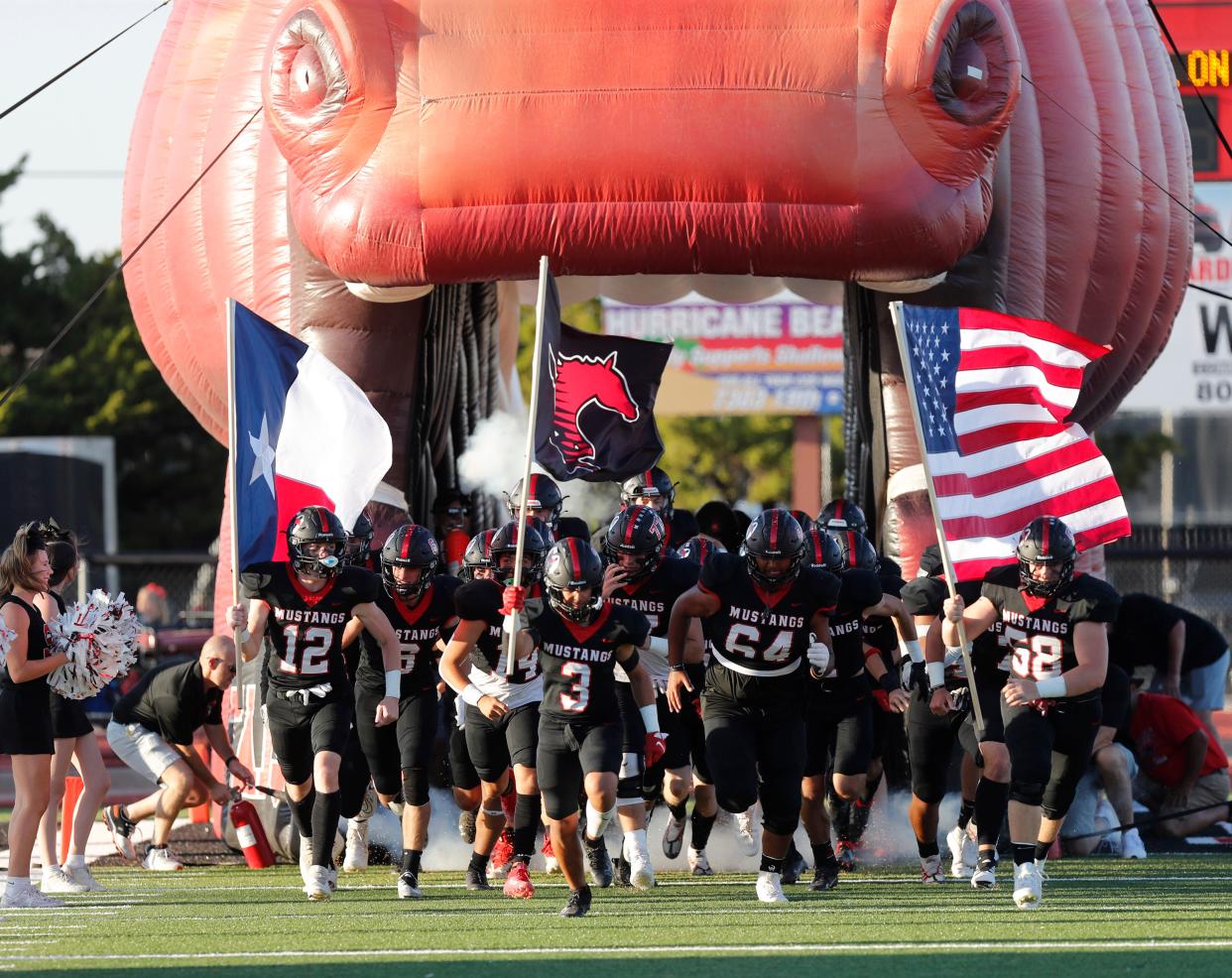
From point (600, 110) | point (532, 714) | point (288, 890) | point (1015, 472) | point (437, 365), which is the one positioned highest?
point (600, 110)

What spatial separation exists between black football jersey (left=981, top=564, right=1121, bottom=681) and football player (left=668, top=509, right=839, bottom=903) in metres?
0.72

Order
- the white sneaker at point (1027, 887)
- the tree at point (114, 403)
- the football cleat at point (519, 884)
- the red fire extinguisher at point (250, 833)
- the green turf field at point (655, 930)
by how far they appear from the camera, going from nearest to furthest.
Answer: the green turf field at point (655, 930), the white sneaker at point (1027, 887), the football cleat at point (519, 884), the red fire extinguisher at point (250, 833), the tree at point (114, 403)

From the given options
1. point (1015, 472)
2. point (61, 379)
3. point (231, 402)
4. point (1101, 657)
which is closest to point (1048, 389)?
point (1015, 472)

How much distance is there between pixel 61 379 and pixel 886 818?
76.1 feet

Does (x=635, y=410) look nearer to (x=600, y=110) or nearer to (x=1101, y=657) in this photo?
(x=600, y=110)

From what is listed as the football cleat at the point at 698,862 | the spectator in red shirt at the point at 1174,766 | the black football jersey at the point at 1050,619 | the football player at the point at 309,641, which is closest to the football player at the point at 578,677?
the football player at the point at 309,641

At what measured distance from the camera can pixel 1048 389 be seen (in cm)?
855

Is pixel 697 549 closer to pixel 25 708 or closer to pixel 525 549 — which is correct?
pixel 525 549

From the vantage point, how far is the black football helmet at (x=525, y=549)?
851cm

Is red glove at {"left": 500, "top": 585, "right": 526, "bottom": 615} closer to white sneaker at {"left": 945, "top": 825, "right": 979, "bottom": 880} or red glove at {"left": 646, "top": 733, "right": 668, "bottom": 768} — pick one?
red glove at {"left": 646, "top": 733, "right": 668, "bottom": 768}

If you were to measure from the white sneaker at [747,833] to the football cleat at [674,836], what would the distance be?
359mm

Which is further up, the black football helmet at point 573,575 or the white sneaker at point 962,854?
the black football helmet at point 573,575

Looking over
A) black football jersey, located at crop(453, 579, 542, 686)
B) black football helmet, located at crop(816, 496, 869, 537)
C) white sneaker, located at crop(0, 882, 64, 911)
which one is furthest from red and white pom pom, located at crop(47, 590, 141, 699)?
black football helmet, located at crop(816, 496, 869, 537)

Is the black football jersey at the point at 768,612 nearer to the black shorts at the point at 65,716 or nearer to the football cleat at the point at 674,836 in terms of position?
the football cleat at the point at 674,836
